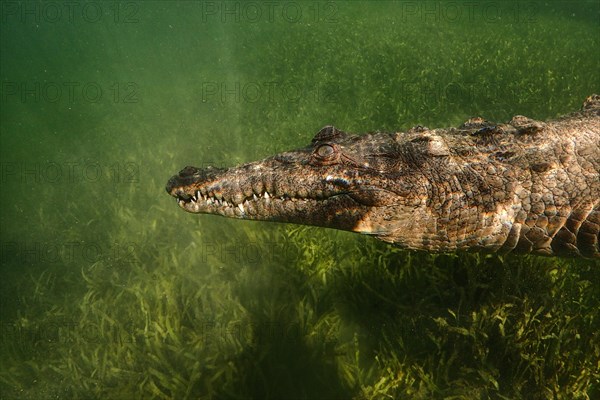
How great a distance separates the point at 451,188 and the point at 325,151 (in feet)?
3.27

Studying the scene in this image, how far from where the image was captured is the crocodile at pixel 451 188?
248 cm

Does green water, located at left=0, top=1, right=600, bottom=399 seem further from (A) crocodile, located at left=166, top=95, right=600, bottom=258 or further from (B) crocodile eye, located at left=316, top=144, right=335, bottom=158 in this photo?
(B) crocodile eye, located at left=316, top=144, right=335, bottom=158

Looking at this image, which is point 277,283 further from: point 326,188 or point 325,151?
point 325,151

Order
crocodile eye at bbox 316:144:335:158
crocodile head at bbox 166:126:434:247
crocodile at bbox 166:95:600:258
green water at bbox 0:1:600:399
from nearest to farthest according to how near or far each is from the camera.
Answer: crocodile at bbox 166:95:600:258
crocodile head at bbox 166:126:434:247
crocodile eye at bbox 316:144:335:158
green water at bbox 0:1:600:399

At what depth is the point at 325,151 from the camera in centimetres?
288

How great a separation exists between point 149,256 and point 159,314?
157cm

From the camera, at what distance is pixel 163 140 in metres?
10.2

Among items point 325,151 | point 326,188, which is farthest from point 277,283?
point 325,151

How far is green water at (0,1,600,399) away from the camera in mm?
3184

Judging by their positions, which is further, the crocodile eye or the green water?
the green water

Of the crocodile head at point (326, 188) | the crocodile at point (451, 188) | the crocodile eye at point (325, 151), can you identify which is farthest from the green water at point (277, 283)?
the crocodile eye at point (325, 151)

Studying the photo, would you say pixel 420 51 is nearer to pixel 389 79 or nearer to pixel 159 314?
pixel 389 79

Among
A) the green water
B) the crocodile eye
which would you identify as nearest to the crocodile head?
the crocodile eye

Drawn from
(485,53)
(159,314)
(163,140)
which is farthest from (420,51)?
(159,314)
